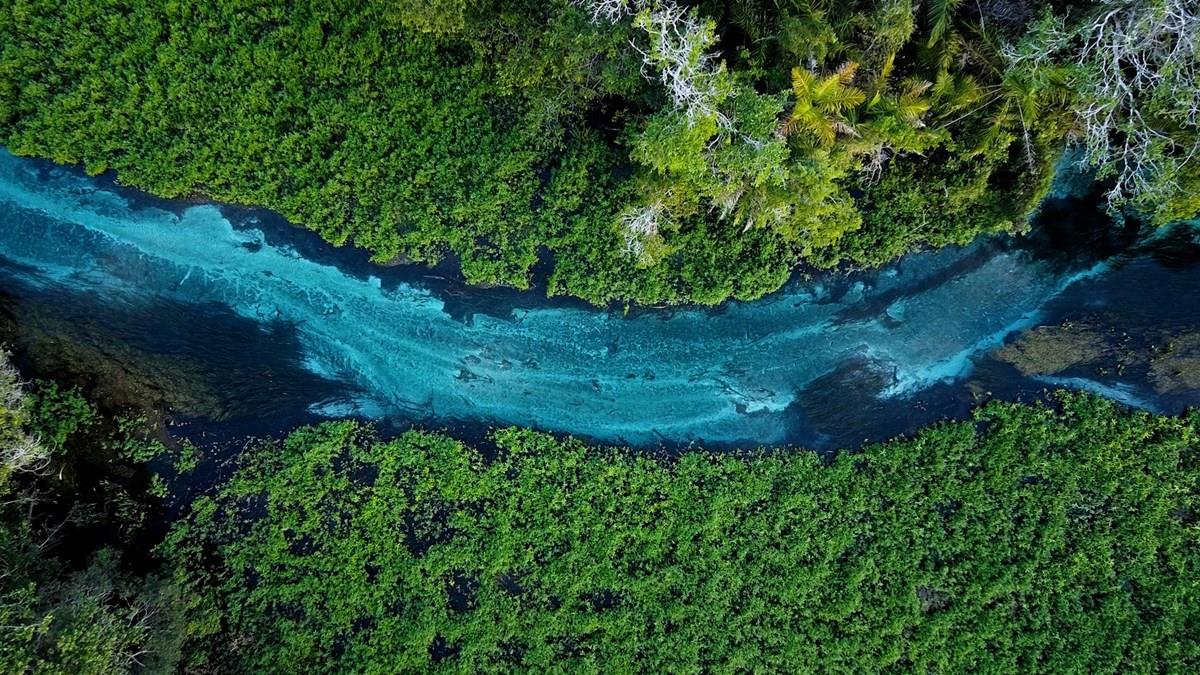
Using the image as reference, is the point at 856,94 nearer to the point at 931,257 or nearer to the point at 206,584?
the point at 931,257

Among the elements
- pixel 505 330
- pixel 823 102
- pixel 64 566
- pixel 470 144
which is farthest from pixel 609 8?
pixel 64 566

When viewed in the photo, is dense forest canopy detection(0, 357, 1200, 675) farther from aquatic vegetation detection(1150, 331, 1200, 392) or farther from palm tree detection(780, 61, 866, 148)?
palm tree detection(780, 61, 866, 148)

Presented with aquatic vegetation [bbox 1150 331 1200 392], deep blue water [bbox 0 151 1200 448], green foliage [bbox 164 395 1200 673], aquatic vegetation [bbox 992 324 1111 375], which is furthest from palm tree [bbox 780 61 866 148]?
aquatic vegetation [bbox 1150 331 1200 392]

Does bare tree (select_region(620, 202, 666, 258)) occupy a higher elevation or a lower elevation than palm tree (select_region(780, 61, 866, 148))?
lower

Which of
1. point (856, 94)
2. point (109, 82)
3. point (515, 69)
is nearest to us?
point (856, 94)

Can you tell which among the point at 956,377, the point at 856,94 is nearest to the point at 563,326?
the point at 856,94

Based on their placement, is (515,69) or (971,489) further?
(971,489)
